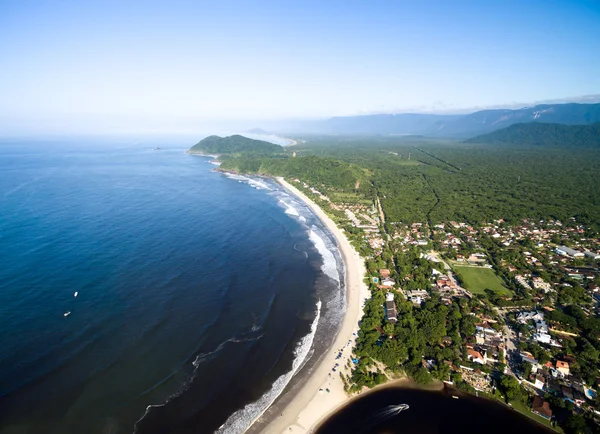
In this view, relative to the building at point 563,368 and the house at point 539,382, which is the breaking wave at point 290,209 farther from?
the building at point 563,368

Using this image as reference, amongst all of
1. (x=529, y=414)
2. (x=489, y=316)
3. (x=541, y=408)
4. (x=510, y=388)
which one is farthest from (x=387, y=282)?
(x=541, y=408)

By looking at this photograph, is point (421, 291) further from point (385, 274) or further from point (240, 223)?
point (240, 223)

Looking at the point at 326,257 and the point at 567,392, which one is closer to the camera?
the point at 567,392

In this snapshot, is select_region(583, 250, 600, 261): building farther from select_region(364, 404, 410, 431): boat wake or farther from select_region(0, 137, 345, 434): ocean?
select_region(364, 404, 410, 431): boat wake

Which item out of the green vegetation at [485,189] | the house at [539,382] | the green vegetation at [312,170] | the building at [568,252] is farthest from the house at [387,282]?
the green vegetation at [312,170]

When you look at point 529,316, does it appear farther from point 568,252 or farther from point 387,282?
point 568,252

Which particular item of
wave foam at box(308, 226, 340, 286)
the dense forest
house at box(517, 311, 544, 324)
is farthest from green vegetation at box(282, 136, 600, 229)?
house at box(517, 311, 544, 324)
